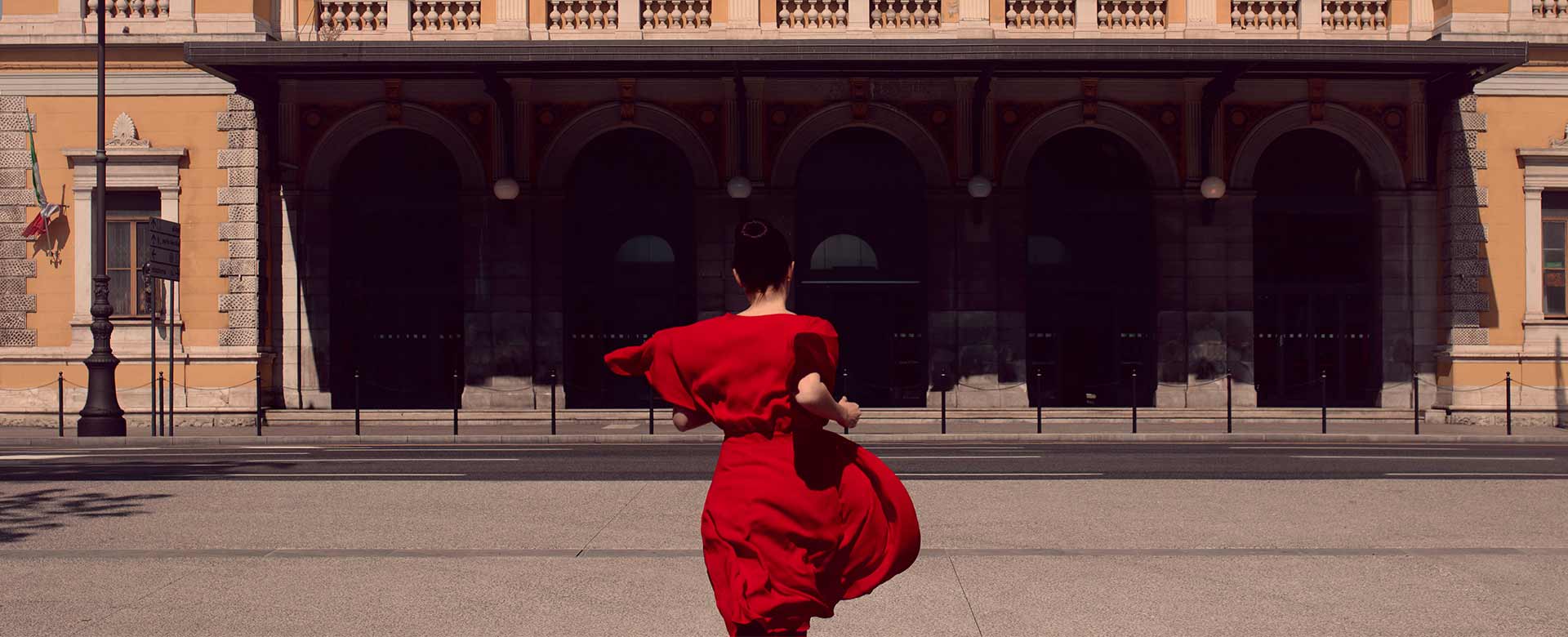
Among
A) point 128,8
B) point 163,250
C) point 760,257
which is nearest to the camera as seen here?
point 760,257

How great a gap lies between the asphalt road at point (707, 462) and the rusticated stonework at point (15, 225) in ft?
20.4

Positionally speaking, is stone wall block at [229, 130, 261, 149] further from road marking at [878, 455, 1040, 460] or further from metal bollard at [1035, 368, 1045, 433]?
metal bollard at [1035, 368, 1045, 433]

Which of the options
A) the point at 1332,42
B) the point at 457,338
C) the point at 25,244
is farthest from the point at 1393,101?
the point at 25,244

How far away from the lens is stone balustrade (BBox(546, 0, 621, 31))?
78.0 feet

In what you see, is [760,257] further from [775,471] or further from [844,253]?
[844,253]

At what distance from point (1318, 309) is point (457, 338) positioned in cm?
1500

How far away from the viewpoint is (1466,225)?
2331cm

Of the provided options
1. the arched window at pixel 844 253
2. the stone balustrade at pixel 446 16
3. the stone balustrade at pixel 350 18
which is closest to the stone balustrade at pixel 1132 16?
the arched window at pixel 844 253

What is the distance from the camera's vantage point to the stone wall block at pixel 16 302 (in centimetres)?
2305

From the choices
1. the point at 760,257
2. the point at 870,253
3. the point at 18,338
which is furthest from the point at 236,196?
the point at 760,257

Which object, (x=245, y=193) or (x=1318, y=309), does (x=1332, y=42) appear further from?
(x=245, y=193)

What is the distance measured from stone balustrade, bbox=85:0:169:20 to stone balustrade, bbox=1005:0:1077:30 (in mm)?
14069

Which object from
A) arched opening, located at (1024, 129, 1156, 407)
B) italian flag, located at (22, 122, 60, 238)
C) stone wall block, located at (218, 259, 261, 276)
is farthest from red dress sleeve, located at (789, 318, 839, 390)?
italian flag, located at (22, 122, 60, 238)

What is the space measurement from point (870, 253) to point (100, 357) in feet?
39.9
